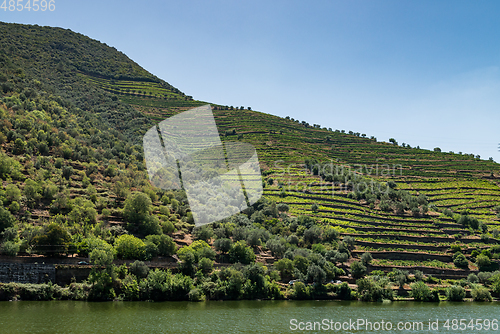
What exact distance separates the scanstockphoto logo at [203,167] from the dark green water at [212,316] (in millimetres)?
16669

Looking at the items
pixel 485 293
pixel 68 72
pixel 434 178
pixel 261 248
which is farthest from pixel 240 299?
pixel 68 72

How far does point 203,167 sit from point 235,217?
16571 mm

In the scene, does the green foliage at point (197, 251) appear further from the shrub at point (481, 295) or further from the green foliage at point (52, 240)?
the shrub at point (481, 295)

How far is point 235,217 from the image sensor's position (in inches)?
1823

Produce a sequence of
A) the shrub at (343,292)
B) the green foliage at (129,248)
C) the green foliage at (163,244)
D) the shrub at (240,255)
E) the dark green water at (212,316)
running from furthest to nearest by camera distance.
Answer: the shrub at (240,255) → the shrub at (343,292) → the green foliage at (163,244) → the green foliage at (129,248) → the dark green water at (212,316)

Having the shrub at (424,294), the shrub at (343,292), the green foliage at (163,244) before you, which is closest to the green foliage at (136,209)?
the green foliage at (163,244)

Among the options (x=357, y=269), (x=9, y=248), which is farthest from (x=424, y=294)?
(x=9, y=248)

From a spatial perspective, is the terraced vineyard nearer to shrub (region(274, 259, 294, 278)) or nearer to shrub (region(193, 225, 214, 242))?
shrub (region(274, 259, 294, 278))

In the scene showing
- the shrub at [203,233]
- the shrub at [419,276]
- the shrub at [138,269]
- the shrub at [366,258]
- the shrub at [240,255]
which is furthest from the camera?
the shrub at [366,258]

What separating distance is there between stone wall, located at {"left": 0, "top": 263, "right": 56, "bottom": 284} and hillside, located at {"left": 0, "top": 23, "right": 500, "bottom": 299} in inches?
58.3

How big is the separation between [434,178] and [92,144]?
58.8m

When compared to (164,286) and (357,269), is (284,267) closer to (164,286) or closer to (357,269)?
(357,269)

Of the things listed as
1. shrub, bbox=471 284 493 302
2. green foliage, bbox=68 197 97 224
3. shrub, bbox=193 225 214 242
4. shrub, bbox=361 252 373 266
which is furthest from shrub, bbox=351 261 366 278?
green foliage, bbox=68 197 97 224

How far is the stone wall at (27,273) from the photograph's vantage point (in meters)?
25.2
